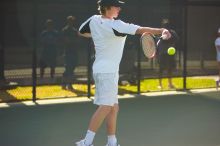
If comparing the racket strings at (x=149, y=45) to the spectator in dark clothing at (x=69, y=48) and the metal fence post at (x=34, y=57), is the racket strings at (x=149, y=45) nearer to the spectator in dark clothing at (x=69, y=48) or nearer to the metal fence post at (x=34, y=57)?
the metal fence post at (x=34, y=57)

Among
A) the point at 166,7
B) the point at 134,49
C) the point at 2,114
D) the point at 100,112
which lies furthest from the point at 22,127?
the point at 166,7

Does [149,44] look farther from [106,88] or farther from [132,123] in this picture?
[132,123]

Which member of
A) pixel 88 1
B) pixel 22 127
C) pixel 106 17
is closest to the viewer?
pixel 106 17

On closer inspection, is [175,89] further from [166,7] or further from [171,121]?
[171,121]

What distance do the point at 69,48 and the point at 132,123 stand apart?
317 cm

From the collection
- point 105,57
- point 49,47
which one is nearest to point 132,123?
point 105,57

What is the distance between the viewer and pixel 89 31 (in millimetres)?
6504

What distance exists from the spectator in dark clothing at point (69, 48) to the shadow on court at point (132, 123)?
98cm

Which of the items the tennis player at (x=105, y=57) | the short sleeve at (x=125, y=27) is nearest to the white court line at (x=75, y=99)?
the tennis player at (x=105, y=57)

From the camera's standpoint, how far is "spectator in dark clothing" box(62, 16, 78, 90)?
11.0 m

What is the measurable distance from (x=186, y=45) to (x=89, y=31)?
260 inches

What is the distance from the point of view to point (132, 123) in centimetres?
860

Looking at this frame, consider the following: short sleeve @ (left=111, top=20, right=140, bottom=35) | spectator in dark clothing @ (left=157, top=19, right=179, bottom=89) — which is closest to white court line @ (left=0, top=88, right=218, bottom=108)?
spectator in dark clothing @ (left=157, top=19, right=179, bottom=89)

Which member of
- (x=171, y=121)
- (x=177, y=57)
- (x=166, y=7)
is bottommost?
(x=171, y=121)
